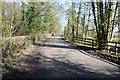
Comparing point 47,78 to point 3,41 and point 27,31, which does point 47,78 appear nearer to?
point 3,41

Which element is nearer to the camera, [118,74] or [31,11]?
[118,74]

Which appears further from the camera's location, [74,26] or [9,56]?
[74,26]

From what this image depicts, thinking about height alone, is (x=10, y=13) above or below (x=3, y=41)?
above

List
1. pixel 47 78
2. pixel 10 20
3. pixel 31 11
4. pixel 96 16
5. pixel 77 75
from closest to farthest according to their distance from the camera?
1. pixel 47 78
2. pixel 77 75
3. pixel 96 16
4. pixel 10 20
5. pixel 31 11

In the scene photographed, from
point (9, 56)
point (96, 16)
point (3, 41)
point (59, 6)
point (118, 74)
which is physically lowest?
point (118, 74)

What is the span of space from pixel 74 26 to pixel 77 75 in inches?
729

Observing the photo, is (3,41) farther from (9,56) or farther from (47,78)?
(47,78)

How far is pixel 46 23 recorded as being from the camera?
21234mm

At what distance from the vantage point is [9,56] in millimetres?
6129

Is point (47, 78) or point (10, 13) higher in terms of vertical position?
point (10, 13)

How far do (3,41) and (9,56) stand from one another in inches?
32.3

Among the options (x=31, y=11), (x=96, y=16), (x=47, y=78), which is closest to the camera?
(x=47, y=78)

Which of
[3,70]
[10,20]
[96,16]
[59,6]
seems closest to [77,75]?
[3,70]

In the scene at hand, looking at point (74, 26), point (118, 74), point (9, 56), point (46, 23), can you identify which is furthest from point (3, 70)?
point (74, 26)
